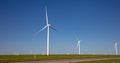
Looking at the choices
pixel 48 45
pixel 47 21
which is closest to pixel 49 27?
pixel 47 21

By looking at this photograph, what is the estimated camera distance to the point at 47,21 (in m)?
95.2

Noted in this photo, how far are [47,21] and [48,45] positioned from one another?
10.00 metres

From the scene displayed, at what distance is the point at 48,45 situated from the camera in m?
91.2

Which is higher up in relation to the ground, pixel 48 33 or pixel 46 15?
pixel 46 15

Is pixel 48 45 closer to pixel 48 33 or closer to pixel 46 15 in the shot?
pixel 48 33

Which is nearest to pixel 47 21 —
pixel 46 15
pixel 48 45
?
pixel 46 15

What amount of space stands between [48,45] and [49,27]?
8587 millimetres

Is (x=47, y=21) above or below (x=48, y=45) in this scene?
above

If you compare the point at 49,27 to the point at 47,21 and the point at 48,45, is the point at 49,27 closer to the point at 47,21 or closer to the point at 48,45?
the point at 47,21

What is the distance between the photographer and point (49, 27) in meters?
96.4

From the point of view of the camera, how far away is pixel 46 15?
94562 millimetres

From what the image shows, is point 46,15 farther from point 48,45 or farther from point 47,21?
point 48,45

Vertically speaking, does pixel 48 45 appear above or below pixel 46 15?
below

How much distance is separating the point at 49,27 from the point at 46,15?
5118mm
